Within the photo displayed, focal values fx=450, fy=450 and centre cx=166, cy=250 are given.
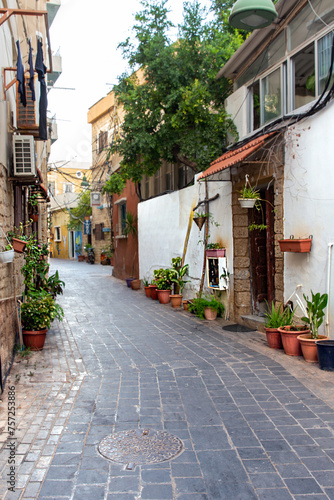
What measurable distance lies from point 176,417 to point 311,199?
381 cm

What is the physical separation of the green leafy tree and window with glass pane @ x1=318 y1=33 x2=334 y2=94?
25.3 meters

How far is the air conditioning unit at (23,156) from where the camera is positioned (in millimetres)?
6688

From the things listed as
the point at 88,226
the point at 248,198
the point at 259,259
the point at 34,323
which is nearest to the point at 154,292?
the point at 259,259

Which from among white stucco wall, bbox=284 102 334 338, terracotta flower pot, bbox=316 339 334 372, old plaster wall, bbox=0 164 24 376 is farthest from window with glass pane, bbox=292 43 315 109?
old plaster wall, bbox=0 164 24 376

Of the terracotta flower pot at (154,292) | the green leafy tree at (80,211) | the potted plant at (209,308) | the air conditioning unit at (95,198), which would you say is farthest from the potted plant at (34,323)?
the green leafy tree at (80,211)

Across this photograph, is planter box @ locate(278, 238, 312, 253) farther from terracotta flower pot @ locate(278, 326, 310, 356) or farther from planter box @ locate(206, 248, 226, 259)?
planter box @ locate(206, 248, 226, 259)

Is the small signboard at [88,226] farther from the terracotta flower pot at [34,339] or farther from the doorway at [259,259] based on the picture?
the terracotta flower pot at [34,339]

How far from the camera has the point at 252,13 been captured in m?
5.97

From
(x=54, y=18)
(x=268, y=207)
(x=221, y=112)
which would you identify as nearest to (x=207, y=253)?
(x=268, y=207)

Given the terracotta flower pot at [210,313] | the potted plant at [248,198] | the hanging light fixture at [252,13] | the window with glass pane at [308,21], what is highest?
the window with glass pane at [308,21]

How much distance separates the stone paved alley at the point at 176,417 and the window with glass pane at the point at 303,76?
4.01 meters

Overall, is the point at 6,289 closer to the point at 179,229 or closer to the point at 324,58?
the point at 324,58

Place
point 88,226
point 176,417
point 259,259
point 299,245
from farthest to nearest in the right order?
1. point 88,226
2. point 259,259
3. point 299,245
4. point 176,417

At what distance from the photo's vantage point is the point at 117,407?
4594mm
